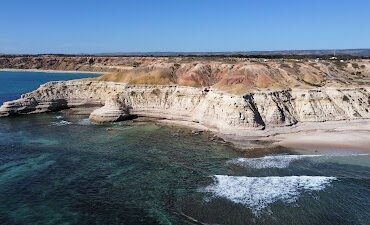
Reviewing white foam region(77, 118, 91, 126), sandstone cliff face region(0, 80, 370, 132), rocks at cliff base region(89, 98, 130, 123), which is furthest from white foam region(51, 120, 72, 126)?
sandstone cliff face region(0, 80, 370, 132)

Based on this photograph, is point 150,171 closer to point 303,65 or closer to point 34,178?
point 34,178

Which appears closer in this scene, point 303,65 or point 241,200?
Result: point 241,200

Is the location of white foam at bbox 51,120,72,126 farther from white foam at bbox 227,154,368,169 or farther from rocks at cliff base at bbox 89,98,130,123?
white foam at bbox 227,154,368,169

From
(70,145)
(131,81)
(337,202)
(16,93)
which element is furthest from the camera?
(16,93)

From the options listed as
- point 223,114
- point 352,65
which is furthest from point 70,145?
point 352,65

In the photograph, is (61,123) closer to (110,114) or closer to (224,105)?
(110,114)

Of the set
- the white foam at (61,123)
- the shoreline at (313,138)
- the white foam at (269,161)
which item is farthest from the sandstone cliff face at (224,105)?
the white foam at (269,161)

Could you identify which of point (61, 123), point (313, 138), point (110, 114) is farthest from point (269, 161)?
point (61, 123)
